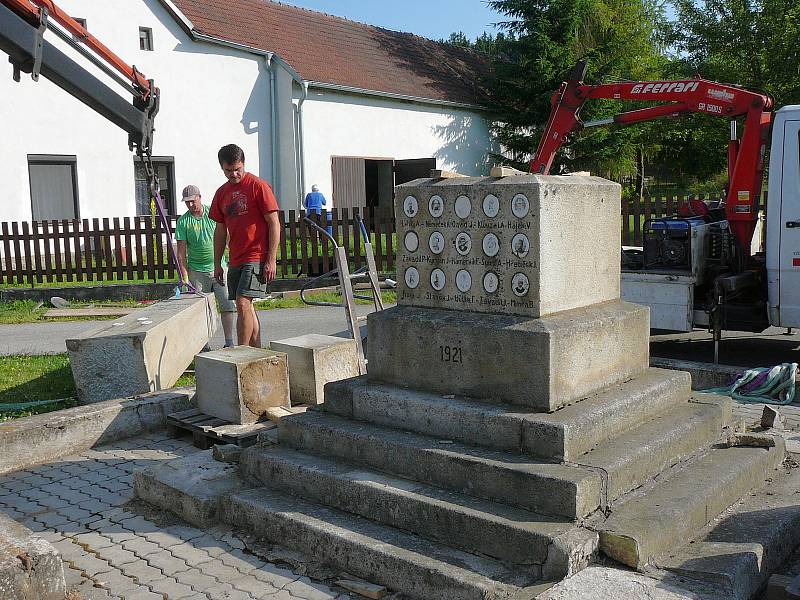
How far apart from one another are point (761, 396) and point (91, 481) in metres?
5.10

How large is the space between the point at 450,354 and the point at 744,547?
1.71 m

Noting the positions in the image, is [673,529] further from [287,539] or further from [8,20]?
[8,20]

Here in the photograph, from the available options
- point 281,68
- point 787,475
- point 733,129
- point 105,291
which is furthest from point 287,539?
point 281,68

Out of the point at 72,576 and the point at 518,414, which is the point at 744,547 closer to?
the point at 518,414

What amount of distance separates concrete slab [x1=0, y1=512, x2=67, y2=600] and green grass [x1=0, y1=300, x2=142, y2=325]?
28.8 feet

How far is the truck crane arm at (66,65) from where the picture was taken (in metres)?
7.02

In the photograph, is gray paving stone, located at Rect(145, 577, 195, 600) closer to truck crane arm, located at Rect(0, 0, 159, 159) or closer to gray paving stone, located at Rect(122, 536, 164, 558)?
gray paving stone, located at Rect(122, 536, 164, 558)

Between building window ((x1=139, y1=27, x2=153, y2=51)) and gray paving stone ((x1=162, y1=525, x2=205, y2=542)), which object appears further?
building window ((x1=139, y1=27, x2=153, y2=51))

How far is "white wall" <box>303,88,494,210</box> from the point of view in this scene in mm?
21453

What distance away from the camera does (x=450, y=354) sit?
4348mm

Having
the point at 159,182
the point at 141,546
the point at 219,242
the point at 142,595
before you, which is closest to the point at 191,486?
the point at 141,546

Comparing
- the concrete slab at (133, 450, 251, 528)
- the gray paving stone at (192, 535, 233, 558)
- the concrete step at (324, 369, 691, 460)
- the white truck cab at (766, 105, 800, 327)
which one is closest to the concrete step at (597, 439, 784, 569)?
the concrete step at (324, 369, 691, 460)

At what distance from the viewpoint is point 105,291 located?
1398cm

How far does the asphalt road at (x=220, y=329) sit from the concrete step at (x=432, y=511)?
16.9 feet
